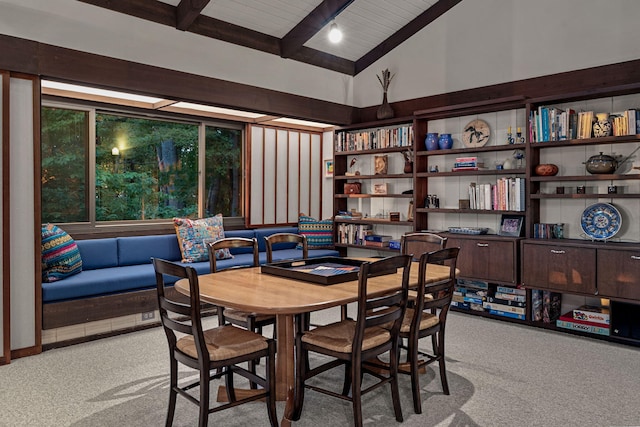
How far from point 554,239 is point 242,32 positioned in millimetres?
3874

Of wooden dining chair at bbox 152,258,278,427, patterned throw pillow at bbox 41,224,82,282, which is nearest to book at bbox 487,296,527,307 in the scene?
wooden dining chair at bbox 152,258,278,427

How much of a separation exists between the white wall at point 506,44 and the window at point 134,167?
7.53 ft

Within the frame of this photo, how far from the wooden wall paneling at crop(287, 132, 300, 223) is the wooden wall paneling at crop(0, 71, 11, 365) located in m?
3.85

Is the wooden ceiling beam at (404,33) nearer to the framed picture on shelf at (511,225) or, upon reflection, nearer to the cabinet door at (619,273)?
the framed picture on shelf at (511,225)

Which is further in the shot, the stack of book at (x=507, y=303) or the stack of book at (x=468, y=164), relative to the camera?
the stack of book at (x=468, y=164)

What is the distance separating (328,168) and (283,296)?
4934 millimetres

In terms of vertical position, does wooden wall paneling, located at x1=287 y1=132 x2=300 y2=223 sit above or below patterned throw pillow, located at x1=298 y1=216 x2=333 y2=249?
above

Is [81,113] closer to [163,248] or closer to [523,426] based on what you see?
[163,248]

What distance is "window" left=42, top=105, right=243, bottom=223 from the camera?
483cm

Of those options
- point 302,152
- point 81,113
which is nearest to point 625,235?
point 302,152

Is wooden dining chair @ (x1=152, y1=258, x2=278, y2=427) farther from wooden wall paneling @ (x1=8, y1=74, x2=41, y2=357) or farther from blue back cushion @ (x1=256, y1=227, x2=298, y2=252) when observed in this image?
blue back cushion @ (x1=256, y1=227, x2=298, y2=252)

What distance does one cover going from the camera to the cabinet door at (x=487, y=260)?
4.60 m

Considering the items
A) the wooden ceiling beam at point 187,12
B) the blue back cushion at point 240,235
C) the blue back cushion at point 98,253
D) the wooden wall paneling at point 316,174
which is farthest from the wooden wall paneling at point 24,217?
the wooden wall paneling at point 316,174

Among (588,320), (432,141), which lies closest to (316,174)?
(432,141)
